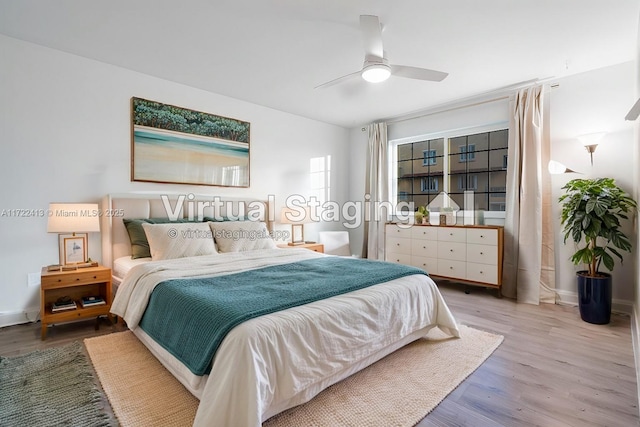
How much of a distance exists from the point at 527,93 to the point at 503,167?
945 mm

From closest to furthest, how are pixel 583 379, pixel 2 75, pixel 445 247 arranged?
pixel 583 379, pixel 2 75, pixel 445 247

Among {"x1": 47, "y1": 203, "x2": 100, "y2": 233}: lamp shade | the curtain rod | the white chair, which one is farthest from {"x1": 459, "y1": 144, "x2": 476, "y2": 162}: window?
{"x1": 47, "y1": 203, "x2": 100, "y2": 233}: lamp shade

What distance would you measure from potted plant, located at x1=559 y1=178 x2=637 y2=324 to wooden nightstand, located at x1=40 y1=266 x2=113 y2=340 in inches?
178

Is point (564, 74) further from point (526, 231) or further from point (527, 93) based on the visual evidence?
point (526, 231)

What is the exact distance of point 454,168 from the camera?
4.71m

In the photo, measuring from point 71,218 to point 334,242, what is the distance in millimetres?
3476

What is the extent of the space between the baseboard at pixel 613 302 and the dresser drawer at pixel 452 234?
3.84ft

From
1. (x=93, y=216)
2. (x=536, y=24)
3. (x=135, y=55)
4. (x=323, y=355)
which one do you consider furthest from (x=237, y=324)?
(x=536, y=24)

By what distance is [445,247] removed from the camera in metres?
4.20

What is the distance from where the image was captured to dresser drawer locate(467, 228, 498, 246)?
3.77 m

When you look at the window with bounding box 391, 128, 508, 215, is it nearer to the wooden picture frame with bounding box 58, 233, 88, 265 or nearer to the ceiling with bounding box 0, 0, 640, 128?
the ceiling with bounding box 0, 0, 640, 128

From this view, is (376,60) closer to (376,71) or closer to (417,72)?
(376,71)

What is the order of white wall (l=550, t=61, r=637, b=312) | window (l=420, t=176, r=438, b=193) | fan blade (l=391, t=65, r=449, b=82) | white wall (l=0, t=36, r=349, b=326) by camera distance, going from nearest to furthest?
fan blade (l=391, t=65, r=449, b=82), white wall (l=0, t=36, r=349, b=326), white wall (l=550, t=61, r=637, b=312), window (l=420, t=176, r=438, b=193)

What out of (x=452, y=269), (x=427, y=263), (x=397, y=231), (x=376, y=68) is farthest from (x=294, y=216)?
(x=376, y=68)
